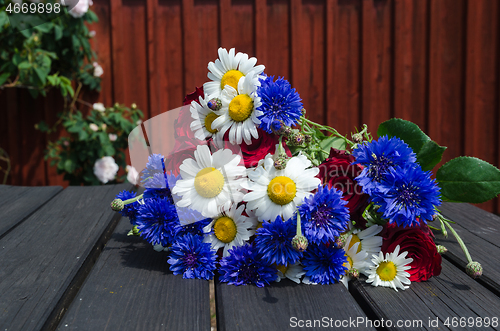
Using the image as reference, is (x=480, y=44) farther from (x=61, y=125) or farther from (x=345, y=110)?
(x=61, y=125)

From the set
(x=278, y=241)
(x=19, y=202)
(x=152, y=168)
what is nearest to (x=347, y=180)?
(x=278, y=241)

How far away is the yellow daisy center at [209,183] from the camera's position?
2.29 feet

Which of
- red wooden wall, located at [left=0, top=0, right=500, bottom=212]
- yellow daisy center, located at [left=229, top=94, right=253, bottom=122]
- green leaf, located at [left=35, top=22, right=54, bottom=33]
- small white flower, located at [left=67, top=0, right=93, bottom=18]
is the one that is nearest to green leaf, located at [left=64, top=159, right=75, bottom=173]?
red wooden wall, located at [left=0, top=0, right=500, bottom=212]

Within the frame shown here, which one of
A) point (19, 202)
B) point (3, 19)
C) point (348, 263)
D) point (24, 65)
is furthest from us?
point (24, 65)

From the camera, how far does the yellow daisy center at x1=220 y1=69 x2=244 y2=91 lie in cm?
75

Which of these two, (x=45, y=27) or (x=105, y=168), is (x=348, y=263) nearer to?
(x=105, y=168)

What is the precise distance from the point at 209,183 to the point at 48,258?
40cm

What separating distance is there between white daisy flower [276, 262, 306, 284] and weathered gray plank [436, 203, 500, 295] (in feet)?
1.11

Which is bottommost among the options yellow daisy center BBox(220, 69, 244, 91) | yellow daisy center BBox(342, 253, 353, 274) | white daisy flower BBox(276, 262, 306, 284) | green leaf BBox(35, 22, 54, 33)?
white daisy flower BBox(276, 262, 306, 284)

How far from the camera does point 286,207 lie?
0.66 meters

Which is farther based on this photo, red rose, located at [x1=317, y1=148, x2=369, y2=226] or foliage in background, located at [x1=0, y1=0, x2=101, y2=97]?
foliage in background, located at [x1=0, y1=0, x2=101, y2=97]

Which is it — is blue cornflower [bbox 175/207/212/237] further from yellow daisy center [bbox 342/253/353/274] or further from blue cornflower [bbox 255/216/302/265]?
yellow daisy center [bbox 342/253/353/274]

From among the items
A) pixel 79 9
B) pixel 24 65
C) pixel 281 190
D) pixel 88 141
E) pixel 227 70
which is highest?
pixel 79 9

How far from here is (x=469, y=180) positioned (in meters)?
0.81
